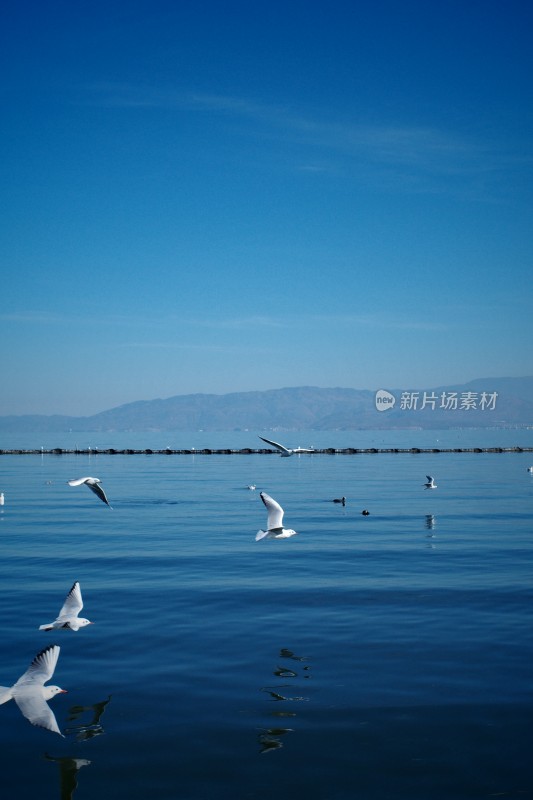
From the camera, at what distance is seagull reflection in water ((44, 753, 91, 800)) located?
11.2 metres

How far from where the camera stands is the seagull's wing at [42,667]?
40.7 ft

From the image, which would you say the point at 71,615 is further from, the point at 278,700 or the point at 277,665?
the point at 278,700

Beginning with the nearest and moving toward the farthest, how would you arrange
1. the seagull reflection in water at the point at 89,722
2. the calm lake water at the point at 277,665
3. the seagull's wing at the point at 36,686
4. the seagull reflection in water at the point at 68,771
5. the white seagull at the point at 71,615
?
the seagull reflection in water at the point at 68,771 < the calm lake water at the point at 277,665 < the seagull's wing at the point at 36,686 < the seagull reflection in water at the point at 89,722 < the white seagull at the point at 71,615

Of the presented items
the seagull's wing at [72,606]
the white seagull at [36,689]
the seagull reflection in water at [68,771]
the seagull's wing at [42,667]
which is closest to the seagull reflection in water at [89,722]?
the seagull reflection in water at [68,771]

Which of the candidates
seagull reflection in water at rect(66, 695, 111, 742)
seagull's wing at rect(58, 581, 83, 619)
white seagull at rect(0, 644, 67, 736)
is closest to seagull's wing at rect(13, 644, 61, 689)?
white seagull at rect(0, 644, 67, 736)

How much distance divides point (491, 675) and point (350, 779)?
521 cm

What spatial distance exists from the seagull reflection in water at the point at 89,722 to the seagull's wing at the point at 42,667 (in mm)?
1122

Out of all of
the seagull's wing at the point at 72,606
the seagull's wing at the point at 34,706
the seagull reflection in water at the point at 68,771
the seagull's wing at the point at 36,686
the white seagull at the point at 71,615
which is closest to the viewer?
the seagull reflection in water at the point at 68,771

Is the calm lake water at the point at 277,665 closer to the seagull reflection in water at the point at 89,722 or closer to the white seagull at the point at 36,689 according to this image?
the seagull reflection in water at the point at 89,722

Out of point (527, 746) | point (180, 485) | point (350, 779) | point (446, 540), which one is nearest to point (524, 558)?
point (446, 540)

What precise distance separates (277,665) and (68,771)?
5.60 m

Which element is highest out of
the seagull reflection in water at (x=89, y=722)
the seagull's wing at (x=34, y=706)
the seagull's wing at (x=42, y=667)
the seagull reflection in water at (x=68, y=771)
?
the seagull's wing at (x=42, y=667)

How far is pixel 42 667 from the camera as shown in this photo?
1261 cm

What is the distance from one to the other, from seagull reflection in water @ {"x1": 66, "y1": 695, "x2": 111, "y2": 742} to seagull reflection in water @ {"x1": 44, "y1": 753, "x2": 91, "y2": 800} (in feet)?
2.06
